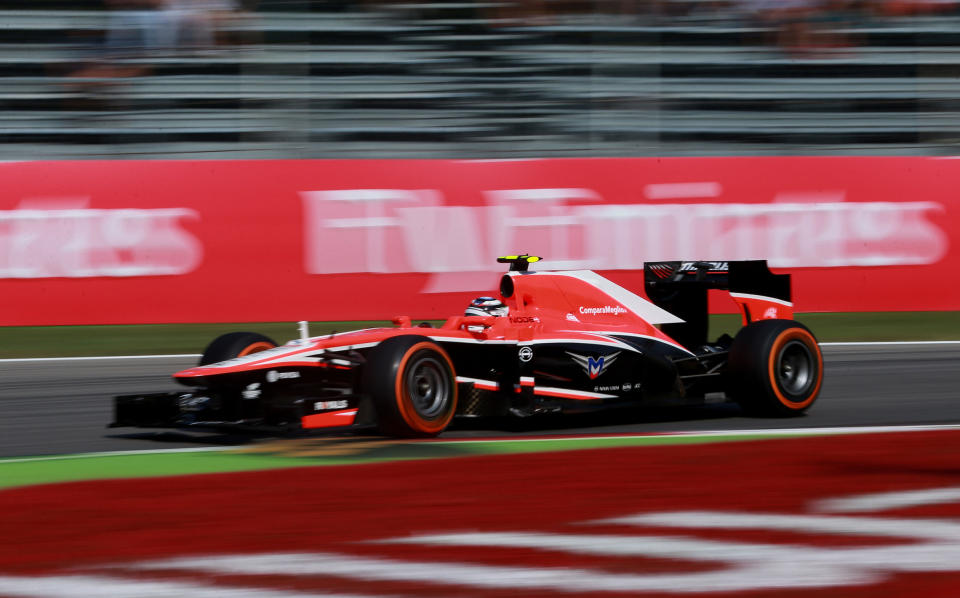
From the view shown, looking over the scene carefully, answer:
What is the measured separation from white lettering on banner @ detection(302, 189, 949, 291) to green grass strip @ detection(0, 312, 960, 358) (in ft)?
1.96

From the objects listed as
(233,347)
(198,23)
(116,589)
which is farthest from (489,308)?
(198,23)

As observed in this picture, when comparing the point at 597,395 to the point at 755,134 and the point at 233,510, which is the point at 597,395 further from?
the point at 755,134

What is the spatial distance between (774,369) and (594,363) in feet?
3.72

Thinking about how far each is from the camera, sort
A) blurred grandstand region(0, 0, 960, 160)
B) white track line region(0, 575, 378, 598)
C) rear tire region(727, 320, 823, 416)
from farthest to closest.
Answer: blurred grandstand region(0, 0, 960, 160), rear tire region(727, 320, 823, 416), white track line region(0, 575, 378, 598)

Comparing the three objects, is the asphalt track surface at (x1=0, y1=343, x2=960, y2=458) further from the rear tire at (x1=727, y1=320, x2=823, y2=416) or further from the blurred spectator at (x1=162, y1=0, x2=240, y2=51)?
the blurred spectator at (x1=162, y1=0, x2=240, y2=51)

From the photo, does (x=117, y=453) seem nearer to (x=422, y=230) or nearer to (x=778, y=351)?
(x=778, y=351)

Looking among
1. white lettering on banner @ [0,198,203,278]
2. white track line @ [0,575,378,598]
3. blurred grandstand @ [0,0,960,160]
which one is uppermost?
blurred grandstand @ [0,0,960,160]

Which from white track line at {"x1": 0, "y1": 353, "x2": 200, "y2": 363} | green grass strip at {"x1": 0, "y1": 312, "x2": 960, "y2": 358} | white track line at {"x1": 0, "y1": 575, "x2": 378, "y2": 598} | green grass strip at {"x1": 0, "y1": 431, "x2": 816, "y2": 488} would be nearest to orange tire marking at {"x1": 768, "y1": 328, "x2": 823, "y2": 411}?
green grass strip at {"x1": 0, "y1": 431, "x2": 816, "y2": 488}

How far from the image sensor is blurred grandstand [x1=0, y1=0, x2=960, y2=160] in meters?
13.3

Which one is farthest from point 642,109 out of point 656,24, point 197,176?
point 197,176

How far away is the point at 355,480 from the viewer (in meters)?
5.47

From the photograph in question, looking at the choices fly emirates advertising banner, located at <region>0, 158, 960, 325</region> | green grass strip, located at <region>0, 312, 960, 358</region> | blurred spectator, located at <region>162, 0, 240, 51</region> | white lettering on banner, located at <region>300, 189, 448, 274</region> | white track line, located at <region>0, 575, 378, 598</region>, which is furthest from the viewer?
blurred spectator, located at <region>162, 0, 240, 51</region>

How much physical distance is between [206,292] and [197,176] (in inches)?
45.3

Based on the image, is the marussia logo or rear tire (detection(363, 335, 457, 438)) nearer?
rear tire (detection(363, 335, 457, 438))
